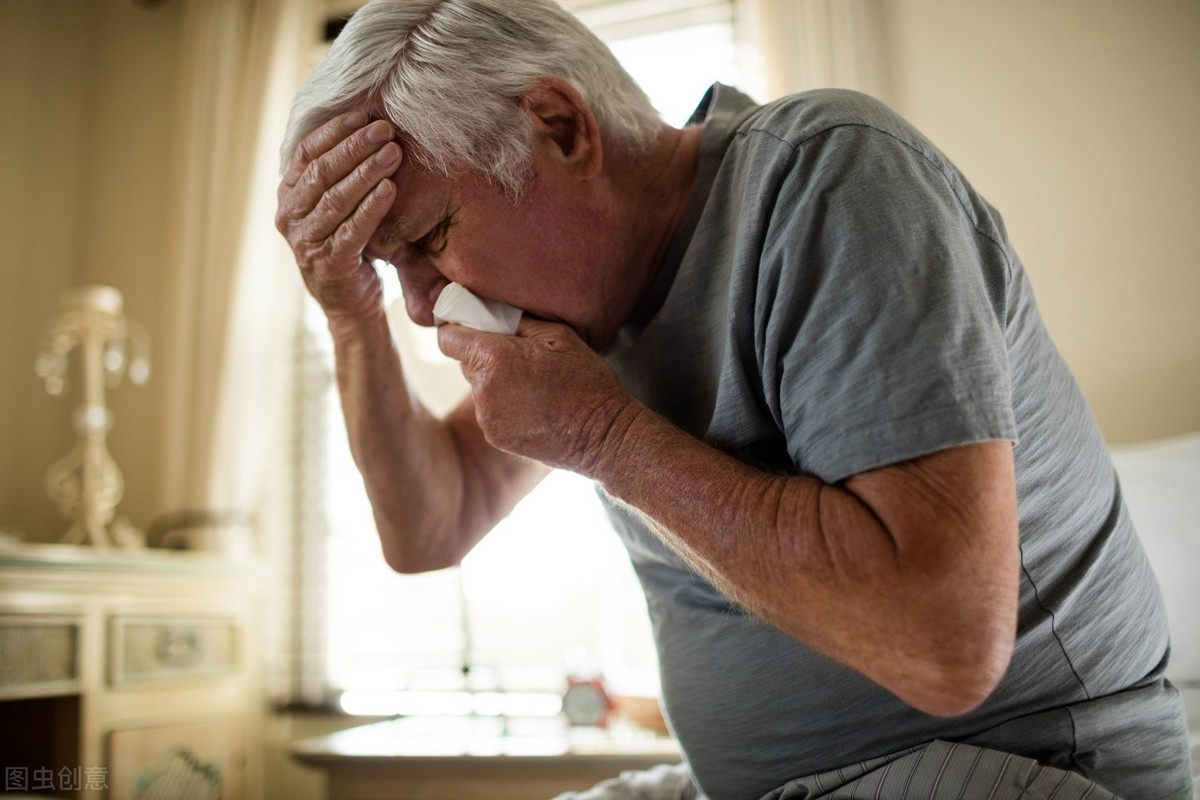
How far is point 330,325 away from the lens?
1.08 meters

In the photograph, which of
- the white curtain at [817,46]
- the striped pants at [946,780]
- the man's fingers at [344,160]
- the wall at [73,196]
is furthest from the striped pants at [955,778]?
the wall at [73,196]

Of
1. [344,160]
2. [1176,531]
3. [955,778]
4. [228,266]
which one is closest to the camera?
[955,778]

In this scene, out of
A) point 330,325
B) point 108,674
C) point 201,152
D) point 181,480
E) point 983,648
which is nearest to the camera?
point 983,648

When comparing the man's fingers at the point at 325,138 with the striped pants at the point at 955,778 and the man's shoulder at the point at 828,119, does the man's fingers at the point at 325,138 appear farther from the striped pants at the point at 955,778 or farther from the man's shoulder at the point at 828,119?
the striped pants at the point at 955,778

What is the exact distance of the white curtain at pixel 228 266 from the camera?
2346 millimetres

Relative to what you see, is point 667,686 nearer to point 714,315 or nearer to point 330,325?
point 714,315

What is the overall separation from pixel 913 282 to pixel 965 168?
4.83ft

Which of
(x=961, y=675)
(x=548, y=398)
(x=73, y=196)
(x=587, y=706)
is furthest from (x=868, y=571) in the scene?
(x=73, y=196)

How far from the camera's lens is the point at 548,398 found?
29.7 inches

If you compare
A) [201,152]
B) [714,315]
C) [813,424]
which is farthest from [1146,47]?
[201,152]

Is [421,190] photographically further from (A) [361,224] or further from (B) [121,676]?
(B) [121,676]

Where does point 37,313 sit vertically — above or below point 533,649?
above

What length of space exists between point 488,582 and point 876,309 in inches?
68.9

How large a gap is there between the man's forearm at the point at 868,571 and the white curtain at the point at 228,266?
1.98 meters
